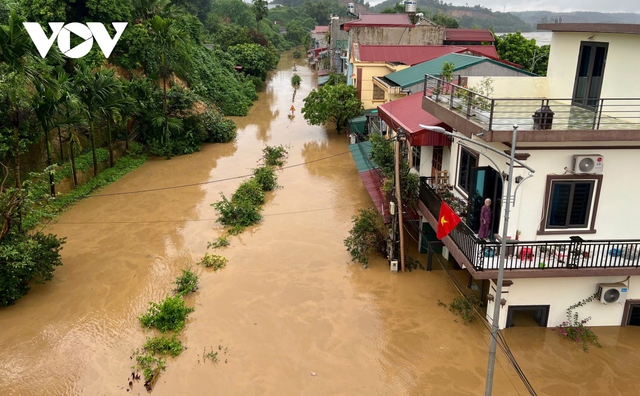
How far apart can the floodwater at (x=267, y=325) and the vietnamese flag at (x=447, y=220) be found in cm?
305

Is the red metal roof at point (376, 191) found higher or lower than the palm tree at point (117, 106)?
lower

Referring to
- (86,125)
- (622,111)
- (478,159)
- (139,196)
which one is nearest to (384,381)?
(478,159)

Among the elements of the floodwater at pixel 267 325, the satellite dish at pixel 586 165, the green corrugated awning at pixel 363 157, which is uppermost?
the satellite dish at pixel 586 165

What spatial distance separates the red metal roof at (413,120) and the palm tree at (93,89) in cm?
1288

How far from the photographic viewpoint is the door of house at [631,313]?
12711mm

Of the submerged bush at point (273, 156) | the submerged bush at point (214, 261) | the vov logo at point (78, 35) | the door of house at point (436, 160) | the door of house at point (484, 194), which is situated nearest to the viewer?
the door of house at point (484, 194)

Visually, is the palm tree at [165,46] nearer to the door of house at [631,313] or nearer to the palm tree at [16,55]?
the palm tree at [16,55]

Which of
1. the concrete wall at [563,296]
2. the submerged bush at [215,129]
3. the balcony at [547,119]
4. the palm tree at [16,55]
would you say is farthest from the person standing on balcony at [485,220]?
the submerged bush at [215,129]

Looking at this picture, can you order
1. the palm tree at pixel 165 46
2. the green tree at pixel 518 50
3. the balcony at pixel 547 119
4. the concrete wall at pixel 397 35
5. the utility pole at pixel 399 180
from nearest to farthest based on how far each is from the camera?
1. the balcony at pixel 547 119
2. the utility pole at pixel 399 180
3. the palm tree at pixel 165 46
4. the concrete wall at pixel 397 35
5. the green tree at pixel 518 50

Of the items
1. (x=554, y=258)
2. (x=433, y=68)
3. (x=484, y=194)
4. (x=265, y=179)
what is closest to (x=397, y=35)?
(x=433, y=68)

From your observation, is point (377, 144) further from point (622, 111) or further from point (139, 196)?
point (139, 196)

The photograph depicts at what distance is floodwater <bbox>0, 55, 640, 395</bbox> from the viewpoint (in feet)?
38.3

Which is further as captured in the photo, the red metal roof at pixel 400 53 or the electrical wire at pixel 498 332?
the red metal roof at pixel 400 53

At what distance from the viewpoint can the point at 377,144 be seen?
18328mm
